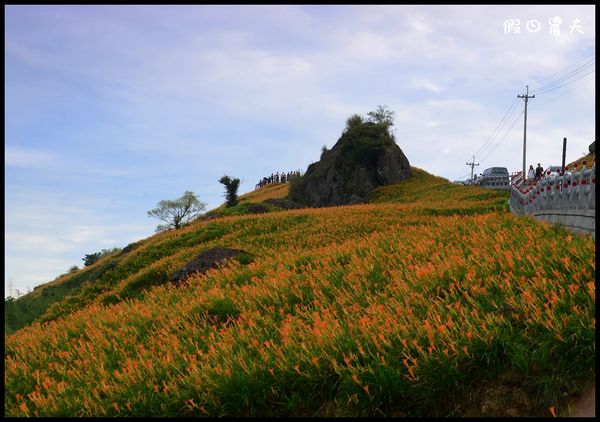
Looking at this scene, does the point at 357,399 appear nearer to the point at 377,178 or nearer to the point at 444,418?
the point at 444,418

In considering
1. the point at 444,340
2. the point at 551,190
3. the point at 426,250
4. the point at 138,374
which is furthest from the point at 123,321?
the point at 551,190

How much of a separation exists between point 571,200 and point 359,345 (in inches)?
405

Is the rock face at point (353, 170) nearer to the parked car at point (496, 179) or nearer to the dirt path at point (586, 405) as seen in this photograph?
the parked car at point (496, 179)

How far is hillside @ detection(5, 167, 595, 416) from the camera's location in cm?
561

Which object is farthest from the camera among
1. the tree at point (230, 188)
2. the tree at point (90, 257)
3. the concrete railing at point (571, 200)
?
the tree at point (90, 257)

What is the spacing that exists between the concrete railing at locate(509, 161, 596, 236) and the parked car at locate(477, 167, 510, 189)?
1306 inches

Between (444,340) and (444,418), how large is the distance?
1.01m

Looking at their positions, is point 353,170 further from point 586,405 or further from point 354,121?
point 586,405

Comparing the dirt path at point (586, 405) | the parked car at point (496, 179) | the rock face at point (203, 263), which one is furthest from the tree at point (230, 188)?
the dirt path at point (586, 405)

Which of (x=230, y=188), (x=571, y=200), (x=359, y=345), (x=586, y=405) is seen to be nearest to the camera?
(x=586, y=405)

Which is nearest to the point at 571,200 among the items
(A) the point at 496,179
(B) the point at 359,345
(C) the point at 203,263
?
(B) the point at 359,345

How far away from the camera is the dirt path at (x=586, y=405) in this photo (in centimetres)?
499

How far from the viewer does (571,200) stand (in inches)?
542

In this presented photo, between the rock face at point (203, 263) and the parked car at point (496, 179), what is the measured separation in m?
39.4
